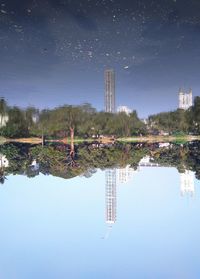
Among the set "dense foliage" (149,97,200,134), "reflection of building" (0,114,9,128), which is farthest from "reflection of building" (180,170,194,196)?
"dense foliage" (149,97,200,134)

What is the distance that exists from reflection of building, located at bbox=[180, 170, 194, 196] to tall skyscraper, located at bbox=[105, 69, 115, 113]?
5613 centimetres

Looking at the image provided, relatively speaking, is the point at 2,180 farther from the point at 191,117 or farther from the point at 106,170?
the point at 191,117

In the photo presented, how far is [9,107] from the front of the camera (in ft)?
102

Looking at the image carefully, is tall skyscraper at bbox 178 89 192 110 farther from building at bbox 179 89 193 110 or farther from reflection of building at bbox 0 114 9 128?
reflection of building at bbox 0 114 9 128

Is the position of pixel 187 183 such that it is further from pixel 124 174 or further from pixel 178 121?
pixel 178 121

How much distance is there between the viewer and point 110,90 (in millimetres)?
65312

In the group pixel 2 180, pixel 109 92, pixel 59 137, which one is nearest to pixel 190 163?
pixel 2 180

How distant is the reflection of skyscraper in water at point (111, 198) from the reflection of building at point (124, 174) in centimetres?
11

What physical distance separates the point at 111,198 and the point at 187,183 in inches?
49.7

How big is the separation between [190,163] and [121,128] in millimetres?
26034

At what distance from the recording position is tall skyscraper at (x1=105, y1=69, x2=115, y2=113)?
6359 centimetres

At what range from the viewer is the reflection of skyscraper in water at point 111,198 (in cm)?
409

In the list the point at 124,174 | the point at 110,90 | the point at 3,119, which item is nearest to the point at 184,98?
the point at 110,90

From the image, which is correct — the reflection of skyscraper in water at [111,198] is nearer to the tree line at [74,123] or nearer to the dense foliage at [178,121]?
the tree line at [74,123]
